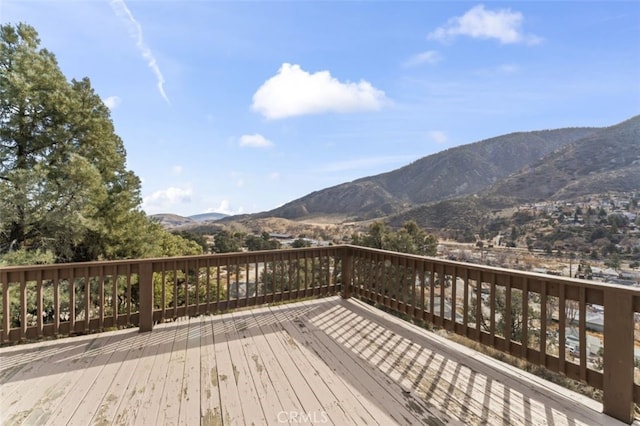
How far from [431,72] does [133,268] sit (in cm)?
1125

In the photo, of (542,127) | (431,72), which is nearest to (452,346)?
(431,72)

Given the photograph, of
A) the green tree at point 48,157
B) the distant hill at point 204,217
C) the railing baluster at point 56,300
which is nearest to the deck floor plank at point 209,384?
the railing baluster at point 56,300

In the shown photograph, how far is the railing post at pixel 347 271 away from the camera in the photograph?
495cm

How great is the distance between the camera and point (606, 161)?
79.7ft

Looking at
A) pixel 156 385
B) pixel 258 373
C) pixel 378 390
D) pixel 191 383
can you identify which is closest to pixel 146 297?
pixel 156 385

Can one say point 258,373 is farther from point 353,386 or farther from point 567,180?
point 567,180

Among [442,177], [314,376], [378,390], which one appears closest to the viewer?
[378,390]

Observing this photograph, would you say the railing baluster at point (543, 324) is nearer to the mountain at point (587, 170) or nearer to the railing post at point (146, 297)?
the railing post at point (146, 297)

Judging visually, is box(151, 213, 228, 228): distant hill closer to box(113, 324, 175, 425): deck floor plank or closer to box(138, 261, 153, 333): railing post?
box(138, 261, 153, 333): railing post

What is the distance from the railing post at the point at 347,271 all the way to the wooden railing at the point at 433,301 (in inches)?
0.7

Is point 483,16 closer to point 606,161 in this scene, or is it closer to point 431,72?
point 431,72

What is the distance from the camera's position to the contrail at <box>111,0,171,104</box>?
5.83 m

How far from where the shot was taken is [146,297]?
11.9 ft

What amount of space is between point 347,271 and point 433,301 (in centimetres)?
181
